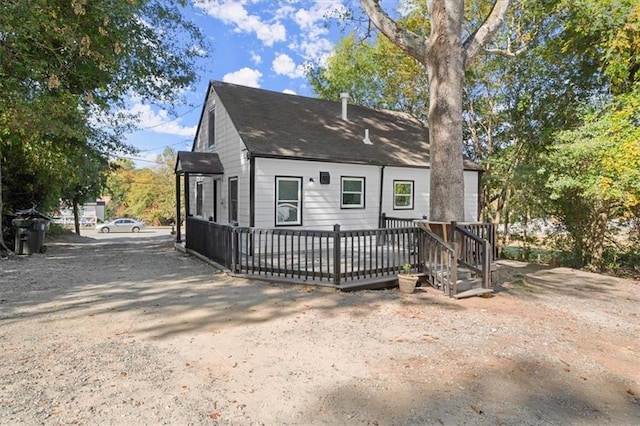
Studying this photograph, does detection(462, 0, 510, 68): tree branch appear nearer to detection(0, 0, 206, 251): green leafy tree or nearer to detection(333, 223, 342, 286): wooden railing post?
detection(333, 223, 342, 286): wooden railing post

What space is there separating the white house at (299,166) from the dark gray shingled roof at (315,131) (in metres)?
0.04

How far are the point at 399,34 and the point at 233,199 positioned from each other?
6.53 metres

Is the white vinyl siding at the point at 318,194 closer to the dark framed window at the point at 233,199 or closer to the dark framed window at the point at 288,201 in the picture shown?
the dark framed window at the point at 288,201

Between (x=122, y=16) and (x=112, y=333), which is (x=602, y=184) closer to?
(x=112, y=333)

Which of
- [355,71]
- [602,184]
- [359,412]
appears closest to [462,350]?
[359,412]

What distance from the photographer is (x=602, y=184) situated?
31.3ft

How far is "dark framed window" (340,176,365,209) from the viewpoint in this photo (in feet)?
37.6

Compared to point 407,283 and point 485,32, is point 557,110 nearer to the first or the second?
point 485,32

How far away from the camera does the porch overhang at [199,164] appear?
37.0 feet

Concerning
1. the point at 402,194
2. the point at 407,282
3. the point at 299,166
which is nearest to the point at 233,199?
the point at 299,166

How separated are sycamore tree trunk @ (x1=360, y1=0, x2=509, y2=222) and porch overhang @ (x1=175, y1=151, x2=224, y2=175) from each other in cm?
689

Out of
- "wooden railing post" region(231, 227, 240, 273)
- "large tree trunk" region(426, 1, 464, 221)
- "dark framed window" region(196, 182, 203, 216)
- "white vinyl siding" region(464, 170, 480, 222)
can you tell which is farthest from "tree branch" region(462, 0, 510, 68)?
"dark framed window" region(196, 182, 203, 216)

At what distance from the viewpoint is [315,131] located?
1237 centimetres

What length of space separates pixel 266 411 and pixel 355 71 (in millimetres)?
22356
